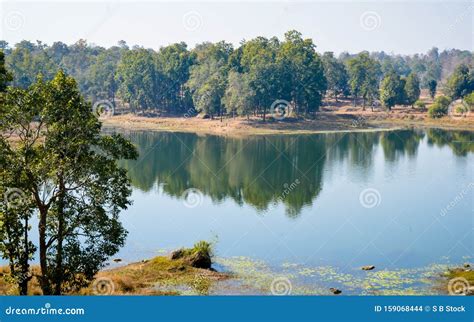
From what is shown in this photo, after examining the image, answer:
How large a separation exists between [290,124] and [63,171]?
79.0 meters

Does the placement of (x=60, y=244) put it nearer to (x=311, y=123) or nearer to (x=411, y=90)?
(x=311, y=123)

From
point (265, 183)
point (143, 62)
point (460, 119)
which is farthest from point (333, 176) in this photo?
point (143, 62)

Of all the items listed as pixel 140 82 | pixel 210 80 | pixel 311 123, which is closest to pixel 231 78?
pixel 210 80

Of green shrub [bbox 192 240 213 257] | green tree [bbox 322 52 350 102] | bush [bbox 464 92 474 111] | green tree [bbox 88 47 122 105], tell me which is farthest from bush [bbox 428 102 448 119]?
green shrub [bbox 192 240 213 257]

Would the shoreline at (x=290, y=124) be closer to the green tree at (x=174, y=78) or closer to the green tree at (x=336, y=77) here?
the green tree at (x=174, y=78)

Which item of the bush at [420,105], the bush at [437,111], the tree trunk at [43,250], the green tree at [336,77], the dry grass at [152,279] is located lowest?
the dry grass at [152,279]

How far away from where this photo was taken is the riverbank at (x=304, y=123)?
94.2 meters

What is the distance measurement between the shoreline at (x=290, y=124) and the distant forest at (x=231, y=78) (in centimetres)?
258

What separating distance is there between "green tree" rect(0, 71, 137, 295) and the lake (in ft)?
26.8

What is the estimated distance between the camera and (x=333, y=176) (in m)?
55.1

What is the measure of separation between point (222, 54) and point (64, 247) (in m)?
95.7

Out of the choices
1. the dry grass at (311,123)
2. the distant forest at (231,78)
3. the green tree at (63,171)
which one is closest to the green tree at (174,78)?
the distant forest at (231,78)

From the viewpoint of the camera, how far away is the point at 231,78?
95.8 m

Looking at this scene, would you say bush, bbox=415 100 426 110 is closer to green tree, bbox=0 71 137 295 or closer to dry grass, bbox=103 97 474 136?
dry grass, bbox=103 97 474 136
